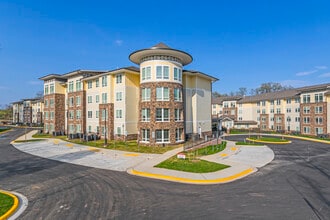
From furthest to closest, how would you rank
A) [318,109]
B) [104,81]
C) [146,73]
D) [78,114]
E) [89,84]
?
[318,109], [78,114], [89,84], [104,81], [146,73]

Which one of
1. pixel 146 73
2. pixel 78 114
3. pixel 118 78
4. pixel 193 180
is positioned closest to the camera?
pixel 193 180

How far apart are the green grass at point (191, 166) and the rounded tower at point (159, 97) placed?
8757 millimetres

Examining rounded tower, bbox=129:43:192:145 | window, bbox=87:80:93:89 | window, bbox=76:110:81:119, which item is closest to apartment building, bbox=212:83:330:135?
rounded tower, bbox=129:43:192:145

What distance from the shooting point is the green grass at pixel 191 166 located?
1484cm

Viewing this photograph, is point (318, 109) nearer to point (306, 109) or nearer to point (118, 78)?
point (306, 109)

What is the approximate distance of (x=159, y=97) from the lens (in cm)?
2636

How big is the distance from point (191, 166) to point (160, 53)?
658 inches

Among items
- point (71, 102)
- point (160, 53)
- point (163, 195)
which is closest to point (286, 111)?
point (160, 53)

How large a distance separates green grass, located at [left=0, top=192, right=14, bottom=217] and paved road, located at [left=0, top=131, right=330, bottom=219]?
2.59 feet

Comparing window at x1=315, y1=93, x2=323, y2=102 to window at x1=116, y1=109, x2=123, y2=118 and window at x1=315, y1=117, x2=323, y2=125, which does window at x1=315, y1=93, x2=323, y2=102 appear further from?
window at x1=116, y1=109, x2=123, y2=118

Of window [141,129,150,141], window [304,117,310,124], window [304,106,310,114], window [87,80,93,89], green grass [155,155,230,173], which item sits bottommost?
green grass [155,155,230,173]

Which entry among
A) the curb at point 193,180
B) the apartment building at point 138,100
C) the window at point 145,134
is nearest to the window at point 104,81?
the apartment building at point 138,100

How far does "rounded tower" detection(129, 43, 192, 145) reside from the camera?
2616 cm

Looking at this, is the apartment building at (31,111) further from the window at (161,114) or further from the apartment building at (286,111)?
the apartment building at (286,111)
